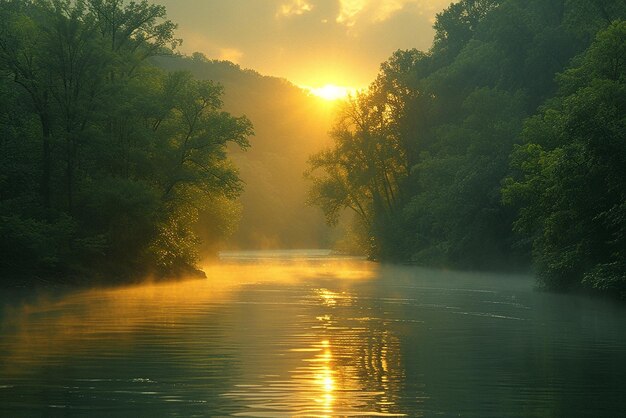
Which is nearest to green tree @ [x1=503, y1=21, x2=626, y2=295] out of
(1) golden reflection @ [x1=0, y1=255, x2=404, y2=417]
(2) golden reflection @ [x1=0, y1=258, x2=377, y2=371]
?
(1) golden reflection @ [x1=0, y1=255, x2=404, y2=417]

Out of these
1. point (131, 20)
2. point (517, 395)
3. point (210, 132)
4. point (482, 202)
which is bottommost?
point (517, 395)

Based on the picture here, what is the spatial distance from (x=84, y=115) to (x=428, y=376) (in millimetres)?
46846

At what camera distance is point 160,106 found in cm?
7169

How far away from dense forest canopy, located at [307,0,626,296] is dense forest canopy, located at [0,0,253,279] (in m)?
21.8

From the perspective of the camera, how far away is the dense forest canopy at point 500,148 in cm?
4556

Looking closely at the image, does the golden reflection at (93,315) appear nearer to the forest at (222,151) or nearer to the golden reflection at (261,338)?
the golden reflection at (261,338)

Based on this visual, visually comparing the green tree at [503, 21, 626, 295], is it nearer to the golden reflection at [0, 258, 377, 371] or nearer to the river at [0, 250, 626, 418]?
the river at [0, 250, 626, 418]

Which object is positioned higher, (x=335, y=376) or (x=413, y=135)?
(x=413, y=135)

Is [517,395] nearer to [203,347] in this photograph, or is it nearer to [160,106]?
[203,347]

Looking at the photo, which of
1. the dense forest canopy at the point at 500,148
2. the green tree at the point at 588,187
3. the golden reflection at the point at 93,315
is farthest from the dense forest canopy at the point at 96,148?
the green tree at the point at 588,187

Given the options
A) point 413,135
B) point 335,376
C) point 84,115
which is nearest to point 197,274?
point 84,115

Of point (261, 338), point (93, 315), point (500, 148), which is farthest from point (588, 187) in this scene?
point (500, 148)

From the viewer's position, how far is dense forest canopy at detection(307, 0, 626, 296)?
45.6 m

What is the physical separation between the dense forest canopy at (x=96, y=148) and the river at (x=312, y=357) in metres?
13.7
